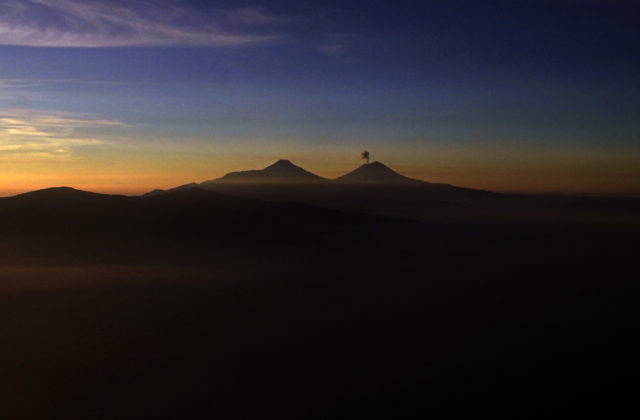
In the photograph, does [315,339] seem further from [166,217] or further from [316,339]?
[166,217]

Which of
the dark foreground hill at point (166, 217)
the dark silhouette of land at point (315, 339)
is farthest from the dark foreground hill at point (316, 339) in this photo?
the dark foreground hill at point (166, 217)

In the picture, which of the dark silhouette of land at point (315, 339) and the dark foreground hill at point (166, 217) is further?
the dark foreground hill at point (166, 217)

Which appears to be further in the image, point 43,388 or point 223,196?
point 223,196

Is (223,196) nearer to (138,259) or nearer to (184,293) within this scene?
(138,259)

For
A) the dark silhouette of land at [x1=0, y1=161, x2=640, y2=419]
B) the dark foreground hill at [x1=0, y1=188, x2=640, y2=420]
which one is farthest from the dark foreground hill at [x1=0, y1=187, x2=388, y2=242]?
the dark silhouette of land at [x1=0, y1=161, x2=640, y2=419]

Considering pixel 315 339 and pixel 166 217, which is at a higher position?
pixel 166 217

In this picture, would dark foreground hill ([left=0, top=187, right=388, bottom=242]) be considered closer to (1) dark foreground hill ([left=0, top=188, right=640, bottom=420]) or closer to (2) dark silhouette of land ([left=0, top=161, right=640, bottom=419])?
(1) dark foreground hill ([left=0, top=188, right=640, bottom=420])

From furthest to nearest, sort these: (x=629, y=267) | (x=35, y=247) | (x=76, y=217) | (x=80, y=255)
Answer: (x=76, y=217)
(x=35, y=247)
(x=80, y=255)
(x=629, y=267)

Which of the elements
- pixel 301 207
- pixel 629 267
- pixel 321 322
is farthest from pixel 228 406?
pixel 301 207

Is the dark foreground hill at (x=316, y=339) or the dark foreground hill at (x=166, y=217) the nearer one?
the dark foreground hill at (x=316, y=339)

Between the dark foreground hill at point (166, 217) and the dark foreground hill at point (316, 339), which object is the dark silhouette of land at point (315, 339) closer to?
the dark foreground hill at point (316, 339)

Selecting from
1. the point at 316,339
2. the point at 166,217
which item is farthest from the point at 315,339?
the point at 166,217
